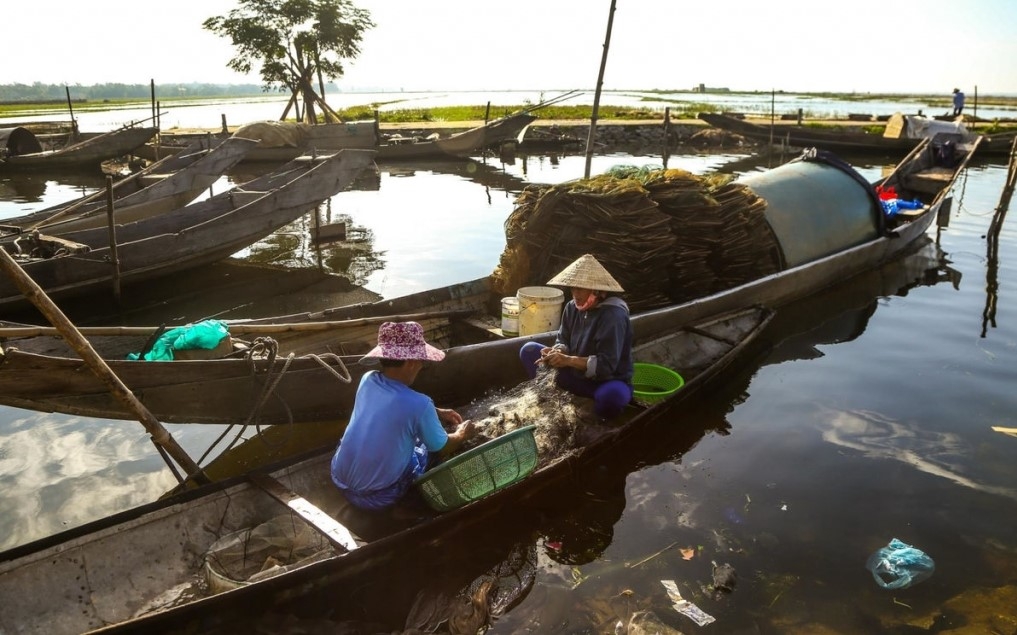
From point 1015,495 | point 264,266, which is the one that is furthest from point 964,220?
point 264,266

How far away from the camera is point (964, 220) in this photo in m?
15.5

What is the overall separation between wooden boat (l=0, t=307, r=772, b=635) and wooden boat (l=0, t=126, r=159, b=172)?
2326 cm

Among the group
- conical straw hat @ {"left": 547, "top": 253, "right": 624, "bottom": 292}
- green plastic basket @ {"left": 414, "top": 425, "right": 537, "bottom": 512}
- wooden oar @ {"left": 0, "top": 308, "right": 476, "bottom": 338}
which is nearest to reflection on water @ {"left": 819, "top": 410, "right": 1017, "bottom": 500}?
conical straw hat @ {"left": 547, "top": 253, "right": 624, "bottom": 292}

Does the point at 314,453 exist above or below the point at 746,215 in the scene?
below

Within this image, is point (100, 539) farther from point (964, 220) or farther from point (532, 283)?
point (964, 220)

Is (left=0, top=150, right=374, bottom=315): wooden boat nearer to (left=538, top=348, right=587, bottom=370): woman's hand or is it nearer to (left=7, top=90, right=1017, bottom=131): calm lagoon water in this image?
(left=7, top=90, right=1017, bottom=131): calm lagoon water

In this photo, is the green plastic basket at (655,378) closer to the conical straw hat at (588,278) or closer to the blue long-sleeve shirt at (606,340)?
the blue long-sleeve shirt at (606,340)

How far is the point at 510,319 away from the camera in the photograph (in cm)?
695

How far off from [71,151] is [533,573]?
83.9ft

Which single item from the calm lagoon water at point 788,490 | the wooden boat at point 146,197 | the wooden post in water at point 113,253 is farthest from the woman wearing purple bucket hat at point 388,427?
the wooden boat at point 146,197

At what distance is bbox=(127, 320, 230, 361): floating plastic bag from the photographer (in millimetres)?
5508

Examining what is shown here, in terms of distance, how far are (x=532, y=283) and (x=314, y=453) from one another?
12.4ft

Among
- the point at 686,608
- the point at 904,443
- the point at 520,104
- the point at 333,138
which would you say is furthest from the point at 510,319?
the point at 520,104

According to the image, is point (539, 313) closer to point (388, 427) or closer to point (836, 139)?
point (388, 427)
